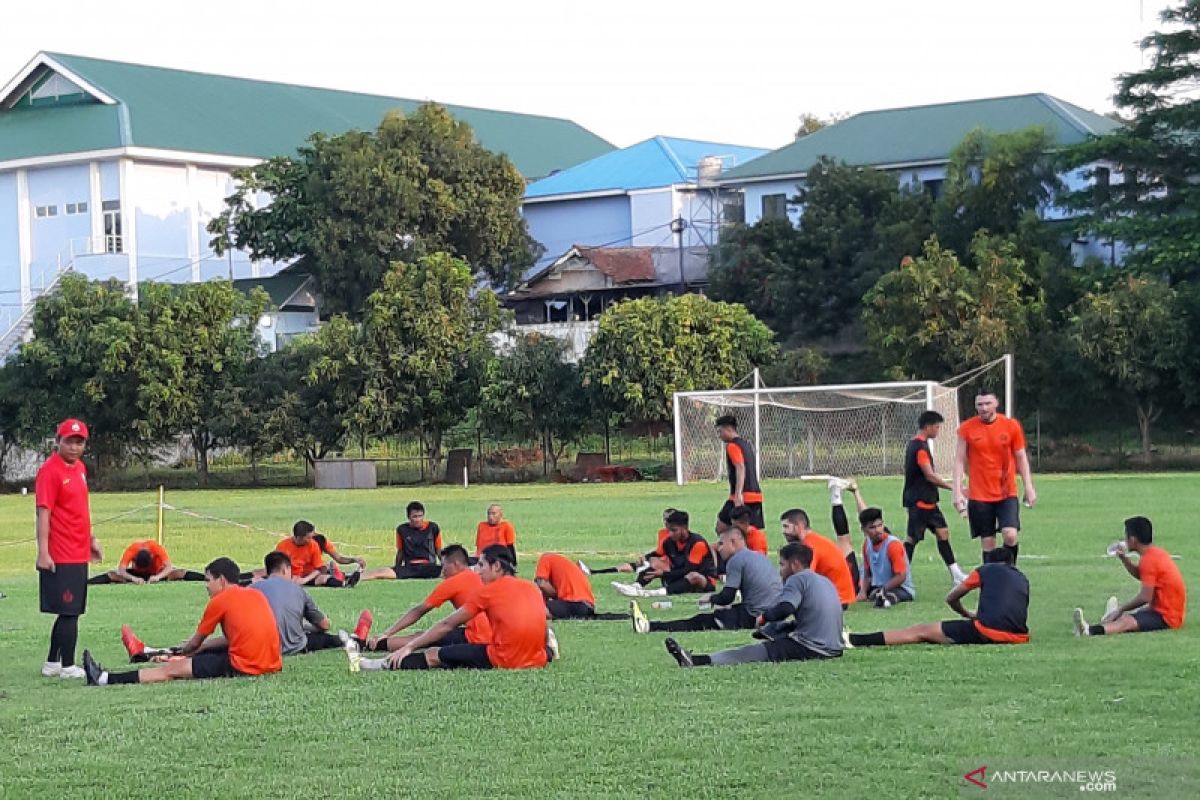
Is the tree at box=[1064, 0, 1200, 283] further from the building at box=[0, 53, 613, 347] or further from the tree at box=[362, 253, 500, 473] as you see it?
the building at box=[0, 53, 613, 347]

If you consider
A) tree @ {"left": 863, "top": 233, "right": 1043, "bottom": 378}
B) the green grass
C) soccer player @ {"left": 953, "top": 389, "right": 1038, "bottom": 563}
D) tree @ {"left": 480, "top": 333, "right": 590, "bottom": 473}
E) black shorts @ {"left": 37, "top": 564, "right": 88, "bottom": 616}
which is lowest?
the green grass

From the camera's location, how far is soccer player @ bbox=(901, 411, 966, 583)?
1777 cm

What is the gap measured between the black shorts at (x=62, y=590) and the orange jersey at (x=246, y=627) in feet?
3.76

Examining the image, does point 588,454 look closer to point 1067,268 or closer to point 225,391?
point 225,391

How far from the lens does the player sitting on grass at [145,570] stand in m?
21.9

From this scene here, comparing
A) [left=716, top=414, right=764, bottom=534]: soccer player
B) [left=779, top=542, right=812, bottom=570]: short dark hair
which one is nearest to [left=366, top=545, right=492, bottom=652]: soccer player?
[left=779, top=542, right=812, bottom=570]: short dark hair

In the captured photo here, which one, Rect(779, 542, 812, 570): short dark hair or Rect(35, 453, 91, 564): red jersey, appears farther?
Rect(35, 453, 91, 564): red jersey

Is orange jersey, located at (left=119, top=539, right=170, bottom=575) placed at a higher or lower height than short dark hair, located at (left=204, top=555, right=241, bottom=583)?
lower

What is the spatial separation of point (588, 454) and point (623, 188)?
24.0m

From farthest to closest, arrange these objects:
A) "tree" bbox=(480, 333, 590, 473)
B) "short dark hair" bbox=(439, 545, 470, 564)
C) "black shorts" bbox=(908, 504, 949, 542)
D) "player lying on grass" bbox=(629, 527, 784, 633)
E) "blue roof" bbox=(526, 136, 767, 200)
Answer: "blue roof" bbox=(526, 136, 767, 200)
"tree" bbox=(480, 333, 590, 473)
"black shorts" bbox=(908, 504, 949, 542)
"player lying on grass" bbox=(629, 527, 784, 633)
"short dark hair" bbox=(439, 545, 470, 564)

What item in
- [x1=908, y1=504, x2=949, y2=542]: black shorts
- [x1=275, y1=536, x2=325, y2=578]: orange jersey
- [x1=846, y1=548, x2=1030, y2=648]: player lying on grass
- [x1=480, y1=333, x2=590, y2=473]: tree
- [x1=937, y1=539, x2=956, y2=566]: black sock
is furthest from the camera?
[x1=480, y1=333, x2=590, y2=473]: tree

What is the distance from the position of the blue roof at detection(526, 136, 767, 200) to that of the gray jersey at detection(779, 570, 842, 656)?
199 feet

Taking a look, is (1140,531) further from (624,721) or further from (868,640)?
(624,721)

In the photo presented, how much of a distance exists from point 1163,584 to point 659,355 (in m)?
37.0
